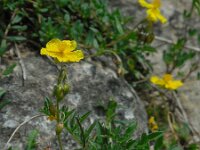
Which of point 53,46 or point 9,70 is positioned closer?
point 53,46

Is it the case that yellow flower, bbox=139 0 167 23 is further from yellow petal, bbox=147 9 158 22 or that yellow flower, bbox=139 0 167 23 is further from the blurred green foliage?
the blurred green foliage

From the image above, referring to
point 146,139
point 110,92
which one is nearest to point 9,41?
point 110,92

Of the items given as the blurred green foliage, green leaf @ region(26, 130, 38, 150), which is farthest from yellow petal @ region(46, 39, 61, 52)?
Result: green leaf @ region(26, 130, 38, 150)

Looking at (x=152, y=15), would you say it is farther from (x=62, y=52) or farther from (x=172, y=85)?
(x=62, y=52)

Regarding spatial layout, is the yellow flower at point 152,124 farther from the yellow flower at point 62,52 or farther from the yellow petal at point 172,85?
the yellow flower at point 62,52

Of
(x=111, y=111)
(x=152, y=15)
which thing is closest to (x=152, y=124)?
(x=111, y=111)

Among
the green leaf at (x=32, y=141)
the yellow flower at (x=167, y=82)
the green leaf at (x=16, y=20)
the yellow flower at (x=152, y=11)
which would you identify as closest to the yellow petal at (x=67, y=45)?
the green leaf at (x=32, y=141)
